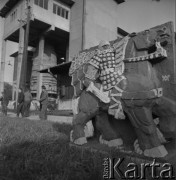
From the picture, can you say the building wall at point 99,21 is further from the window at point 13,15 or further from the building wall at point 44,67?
the window at point 13,15

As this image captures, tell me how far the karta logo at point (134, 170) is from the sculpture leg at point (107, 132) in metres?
0.90

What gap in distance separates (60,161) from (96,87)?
46.3 inches

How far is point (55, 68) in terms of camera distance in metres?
17.3

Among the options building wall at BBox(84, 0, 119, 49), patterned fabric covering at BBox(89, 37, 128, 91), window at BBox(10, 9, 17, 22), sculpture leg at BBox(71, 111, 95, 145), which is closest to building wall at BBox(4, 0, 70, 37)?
window at BBox(10, 9, 17, 22)

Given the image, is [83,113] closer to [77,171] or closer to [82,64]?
[82,64]

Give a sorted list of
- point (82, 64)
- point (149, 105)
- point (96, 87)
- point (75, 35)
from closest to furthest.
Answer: point (149, 105)
point (96, 87)
point (82, 64)
point (75, 35)

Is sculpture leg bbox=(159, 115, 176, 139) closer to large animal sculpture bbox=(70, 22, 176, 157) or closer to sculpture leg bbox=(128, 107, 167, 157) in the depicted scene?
large animal sculpture bbox=(70, 22, 176, 157)

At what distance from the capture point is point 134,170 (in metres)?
2.14

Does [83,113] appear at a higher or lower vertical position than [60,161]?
higher

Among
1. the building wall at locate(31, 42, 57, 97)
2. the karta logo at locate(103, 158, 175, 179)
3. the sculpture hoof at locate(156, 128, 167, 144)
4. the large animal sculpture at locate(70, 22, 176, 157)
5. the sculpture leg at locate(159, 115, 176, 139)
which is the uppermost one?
the building wall at locate(31, 42, 57, 97)

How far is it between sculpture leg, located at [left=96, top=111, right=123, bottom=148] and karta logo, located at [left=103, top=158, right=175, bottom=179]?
2.97 ft

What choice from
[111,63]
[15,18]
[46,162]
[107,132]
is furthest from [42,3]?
[46,162]

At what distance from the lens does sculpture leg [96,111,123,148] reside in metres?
3.26

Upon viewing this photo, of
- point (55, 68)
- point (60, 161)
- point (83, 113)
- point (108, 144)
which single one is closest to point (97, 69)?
point (83, 113)
